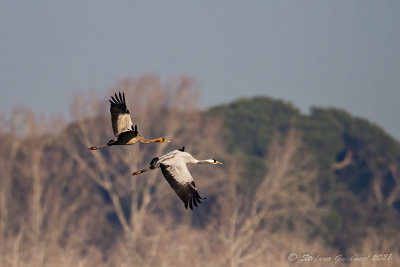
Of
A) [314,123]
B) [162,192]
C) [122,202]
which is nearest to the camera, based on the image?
[162,192]

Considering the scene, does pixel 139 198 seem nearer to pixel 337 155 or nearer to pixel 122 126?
pixel 337 155

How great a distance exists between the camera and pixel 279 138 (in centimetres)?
6588

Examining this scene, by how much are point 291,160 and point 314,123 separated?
13.0 m

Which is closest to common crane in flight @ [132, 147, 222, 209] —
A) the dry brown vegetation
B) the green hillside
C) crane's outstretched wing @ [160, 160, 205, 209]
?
crane's outstretched wing @ [160, 160, 205, 209]

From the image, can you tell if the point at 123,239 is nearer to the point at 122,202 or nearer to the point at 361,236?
the point at 122,202

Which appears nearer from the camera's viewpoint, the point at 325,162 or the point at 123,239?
the point at 123,239

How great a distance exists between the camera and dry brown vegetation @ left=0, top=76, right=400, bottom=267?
45.5 metres

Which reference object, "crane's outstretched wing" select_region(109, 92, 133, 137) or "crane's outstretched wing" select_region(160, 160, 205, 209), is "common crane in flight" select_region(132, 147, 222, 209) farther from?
"crane's outstretched wing" select_region(109, 92, 133, 137)

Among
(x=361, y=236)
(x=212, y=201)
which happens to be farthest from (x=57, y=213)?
(x=361, y=236)

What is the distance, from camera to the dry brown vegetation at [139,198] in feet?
149

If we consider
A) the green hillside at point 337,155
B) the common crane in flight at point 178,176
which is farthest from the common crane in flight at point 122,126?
the green hillside at point 337,155

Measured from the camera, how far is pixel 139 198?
5219cm

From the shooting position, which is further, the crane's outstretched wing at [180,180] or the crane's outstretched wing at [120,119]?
the crane's outstretched wing at [120,119]

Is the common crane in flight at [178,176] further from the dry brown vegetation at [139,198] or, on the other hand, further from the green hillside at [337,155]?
the green hillside at [337,155]
